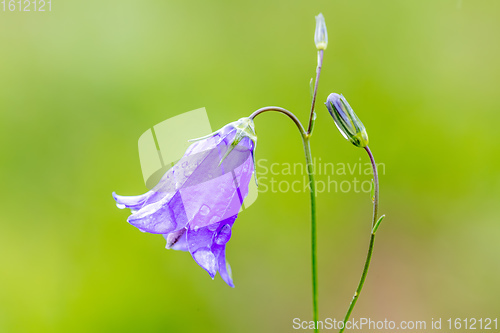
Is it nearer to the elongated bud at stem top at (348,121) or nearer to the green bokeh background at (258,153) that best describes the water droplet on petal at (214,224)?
the elongated bud at stem top at (348,121)

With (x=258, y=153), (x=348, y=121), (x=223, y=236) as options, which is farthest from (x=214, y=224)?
(x=258, y=153)

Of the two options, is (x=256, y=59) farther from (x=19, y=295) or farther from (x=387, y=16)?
(x=19, y=295)

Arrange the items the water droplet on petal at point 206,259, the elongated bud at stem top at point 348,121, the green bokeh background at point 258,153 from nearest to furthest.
A: the water droplet on petal at point 206,259, the elongated bud at stem top at point 348,121, the green bokeh background at point 258,153

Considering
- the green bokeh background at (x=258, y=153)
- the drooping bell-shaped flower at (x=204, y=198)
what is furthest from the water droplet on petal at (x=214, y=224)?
the green bokeh background at (x=258, y=153)

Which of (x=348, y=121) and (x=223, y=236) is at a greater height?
(x=348, y=121)

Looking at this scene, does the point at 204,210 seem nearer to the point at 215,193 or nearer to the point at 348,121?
the point at 215,193

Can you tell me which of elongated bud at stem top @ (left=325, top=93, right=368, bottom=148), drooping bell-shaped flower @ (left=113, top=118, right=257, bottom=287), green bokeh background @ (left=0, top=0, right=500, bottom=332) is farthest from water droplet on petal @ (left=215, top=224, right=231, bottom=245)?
green bokeh background @ (left=0, top=0, right=500, bottom=332)

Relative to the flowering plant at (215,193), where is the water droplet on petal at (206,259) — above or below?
below

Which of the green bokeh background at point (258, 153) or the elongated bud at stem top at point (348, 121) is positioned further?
the green bokeh background at point (258, 153)
